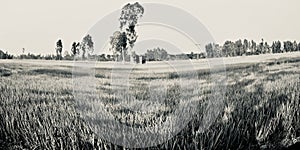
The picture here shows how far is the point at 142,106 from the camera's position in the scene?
65.9 inches

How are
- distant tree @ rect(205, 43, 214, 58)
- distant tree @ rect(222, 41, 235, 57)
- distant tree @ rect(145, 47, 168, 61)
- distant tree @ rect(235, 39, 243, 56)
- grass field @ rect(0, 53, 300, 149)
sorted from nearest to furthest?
1. grass field @ rect(0, 53, 300, 149)
2. distant tree @ rect(145, 47, 168, 61)
3. distant tree @ rect(205, 43, 214, 58)
4. distant tree @ rect(222, 41, 235, 57)
5. distant tree @ rect(235, 39, 243, 56)

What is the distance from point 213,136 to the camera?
68.2 inches

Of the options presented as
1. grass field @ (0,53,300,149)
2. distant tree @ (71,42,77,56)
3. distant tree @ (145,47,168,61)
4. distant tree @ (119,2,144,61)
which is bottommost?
grass field @ (0,53,300,149)

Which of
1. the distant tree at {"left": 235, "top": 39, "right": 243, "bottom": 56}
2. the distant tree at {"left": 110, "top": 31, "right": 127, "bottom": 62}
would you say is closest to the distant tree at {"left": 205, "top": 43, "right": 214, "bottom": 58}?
the distant tree at {"left": 235, "top": 39, "right": 243, "bottom": 56}

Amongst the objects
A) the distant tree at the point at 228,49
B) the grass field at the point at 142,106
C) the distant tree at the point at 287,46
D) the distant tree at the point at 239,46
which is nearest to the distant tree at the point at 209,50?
the grass field at the point at 142,106

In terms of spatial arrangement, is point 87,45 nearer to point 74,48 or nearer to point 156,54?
point 74,48

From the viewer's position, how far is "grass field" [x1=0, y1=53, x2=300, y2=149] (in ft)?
5.01

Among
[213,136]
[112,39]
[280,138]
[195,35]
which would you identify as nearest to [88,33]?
[112,39]

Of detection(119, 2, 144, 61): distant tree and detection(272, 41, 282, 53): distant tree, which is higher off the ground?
detection(119, 2, 144, 61): distant tree

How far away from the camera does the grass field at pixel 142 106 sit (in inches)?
60.2

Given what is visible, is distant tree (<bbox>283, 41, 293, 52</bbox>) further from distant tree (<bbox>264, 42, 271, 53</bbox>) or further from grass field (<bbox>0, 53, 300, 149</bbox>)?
grass field (<bbox>0, 53, 300, 149</bbox>)

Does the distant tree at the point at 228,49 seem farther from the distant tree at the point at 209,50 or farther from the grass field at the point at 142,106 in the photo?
the distant tree at the point at 209,50

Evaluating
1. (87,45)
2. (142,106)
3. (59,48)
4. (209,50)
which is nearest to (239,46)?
(209,50)

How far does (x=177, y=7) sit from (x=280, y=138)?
1.07 meters
